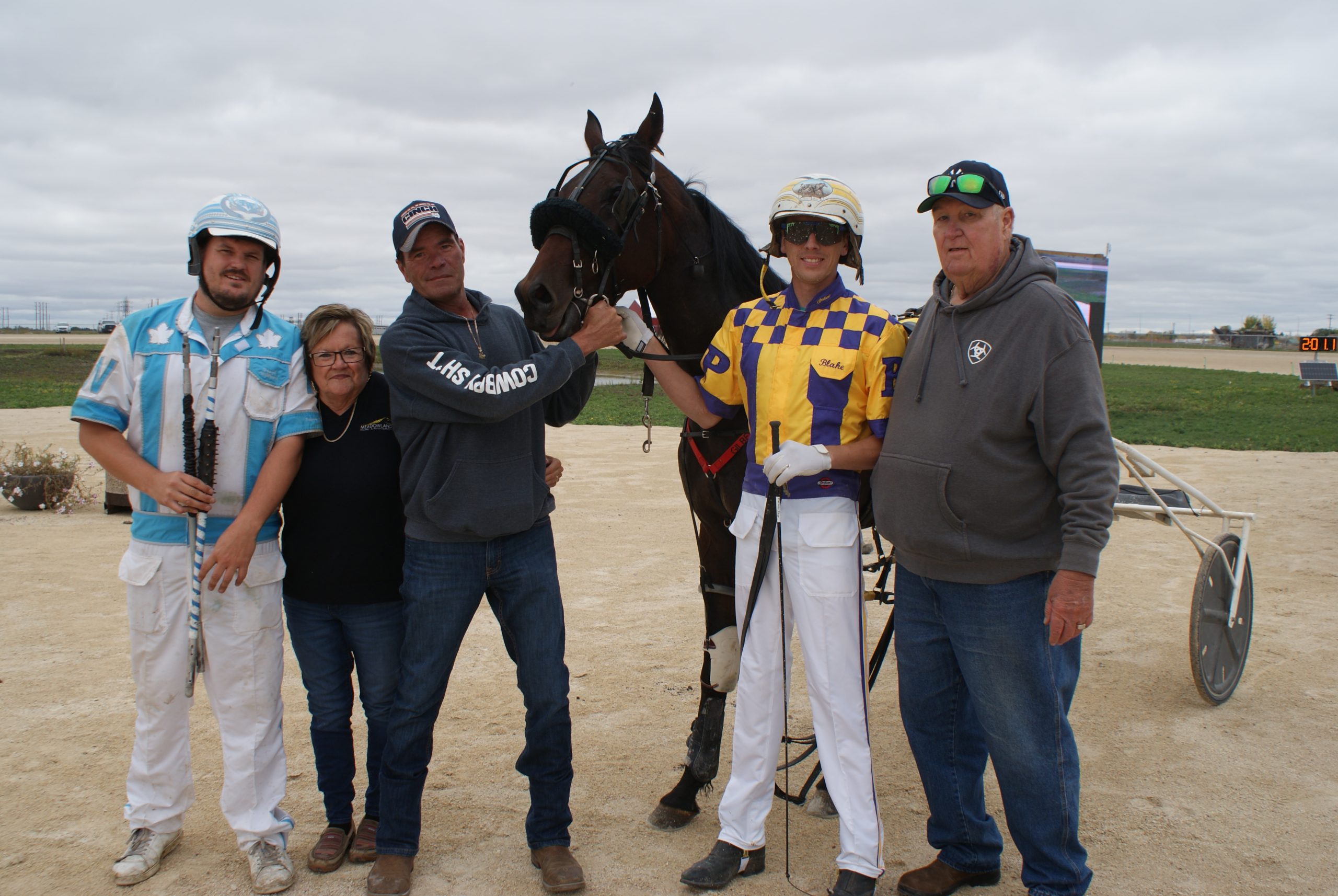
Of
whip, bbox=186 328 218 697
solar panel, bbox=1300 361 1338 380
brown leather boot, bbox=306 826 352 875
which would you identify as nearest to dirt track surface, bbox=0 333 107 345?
solar panel, bbox=1300 361 1338 380

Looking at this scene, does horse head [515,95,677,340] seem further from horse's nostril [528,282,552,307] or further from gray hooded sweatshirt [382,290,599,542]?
gray hooded sweatshirt [382,290,599,542]

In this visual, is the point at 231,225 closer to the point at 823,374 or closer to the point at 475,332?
the point at 475,332

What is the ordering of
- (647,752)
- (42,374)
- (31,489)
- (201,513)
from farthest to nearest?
(42,374) → (31,489) → (647,752) → (201,513)

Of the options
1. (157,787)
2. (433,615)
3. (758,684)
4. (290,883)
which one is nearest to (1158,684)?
(758,684)

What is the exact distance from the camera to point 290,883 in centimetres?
300

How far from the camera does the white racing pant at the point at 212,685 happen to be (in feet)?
9.68

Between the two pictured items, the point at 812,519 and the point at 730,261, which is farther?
the point at 730,261

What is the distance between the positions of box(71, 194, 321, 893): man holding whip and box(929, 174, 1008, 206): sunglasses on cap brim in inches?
88.2

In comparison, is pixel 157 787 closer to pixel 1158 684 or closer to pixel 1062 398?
pixel 1062 398

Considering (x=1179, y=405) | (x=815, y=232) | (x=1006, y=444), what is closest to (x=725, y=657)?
(x=1006, y=444)

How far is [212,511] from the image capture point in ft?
9.95

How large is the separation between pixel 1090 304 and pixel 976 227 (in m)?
6.18

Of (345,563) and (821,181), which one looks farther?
(345,563)

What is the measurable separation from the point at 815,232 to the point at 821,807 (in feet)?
7.60
